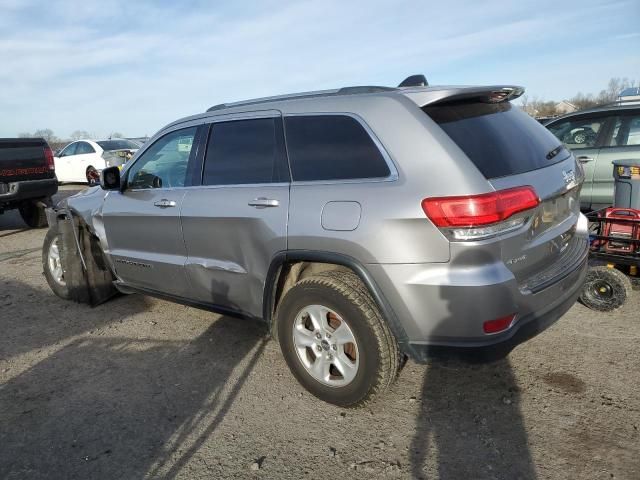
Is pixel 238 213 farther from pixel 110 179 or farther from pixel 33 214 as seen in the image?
pixel 33 214

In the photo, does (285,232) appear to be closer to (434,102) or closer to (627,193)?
(434,102)

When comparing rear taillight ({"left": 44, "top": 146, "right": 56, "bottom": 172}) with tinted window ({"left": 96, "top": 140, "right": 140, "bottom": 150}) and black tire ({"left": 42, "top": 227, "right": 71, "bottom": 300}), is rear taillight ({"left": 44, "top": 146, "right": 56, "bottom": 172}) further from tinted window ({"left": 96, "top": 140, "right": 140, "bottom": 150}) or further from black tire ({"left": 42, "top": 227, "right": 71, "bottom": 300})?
tinted window ({"left": 96, "top": 140, "right": 140, "bottom": 150})

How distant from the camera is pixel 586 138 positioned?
663 centimetres

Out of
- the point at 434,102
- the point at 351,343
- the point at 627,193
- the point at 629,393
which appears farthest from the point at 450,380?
the point at 627,193

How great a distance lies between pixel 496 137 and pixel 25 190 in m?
8.20

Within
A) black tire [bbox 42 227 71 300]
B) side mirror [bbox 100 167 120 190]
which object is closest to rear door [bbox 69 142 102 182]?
black tire [bbox 42 227 71 300]

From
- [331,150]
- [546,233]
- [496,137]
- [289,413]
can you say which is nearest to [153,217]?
[331,150]

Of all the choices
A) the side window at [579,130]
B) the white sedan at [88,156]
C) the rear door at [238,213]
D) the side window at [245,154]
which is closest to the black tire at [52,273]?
the rear door at [238,213]

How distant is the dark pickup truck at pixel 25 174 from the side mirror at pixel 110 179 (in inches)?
202

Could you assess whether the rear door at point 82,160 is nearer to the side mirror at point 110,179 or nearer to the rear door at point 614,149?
the side mirror at point 110,179

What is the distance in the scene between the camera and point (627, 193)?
4582mm

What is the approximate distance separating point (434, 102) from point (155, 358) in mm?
2748

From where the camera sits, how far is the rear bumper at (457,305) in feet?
7.86

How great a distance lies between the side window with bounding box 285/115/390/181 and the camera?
2725 millimetres
